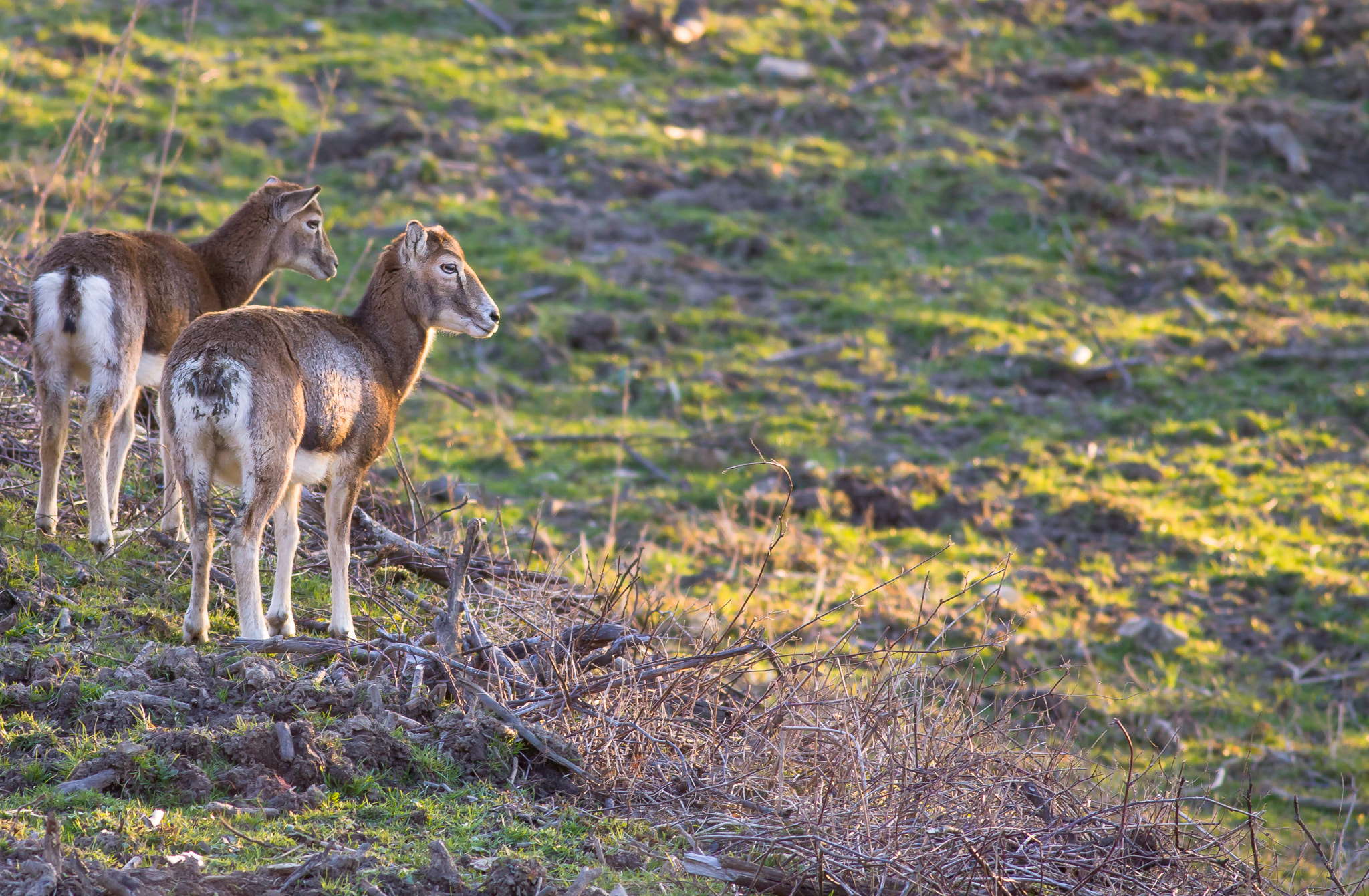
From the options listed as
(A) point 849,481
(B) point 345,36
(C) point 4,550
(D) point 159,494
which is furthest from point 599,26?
(C) point 4,550

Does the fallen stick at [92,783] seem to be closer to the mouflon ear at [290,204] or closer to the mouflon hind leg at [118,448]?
the mouflon hind leg at [118,448]

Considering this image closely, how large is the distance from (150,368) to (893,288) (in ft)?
34.5

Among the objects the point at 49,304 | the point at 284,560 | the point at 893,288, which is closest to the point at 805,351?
the point at 893,288

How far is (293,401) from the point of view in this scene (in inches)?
234

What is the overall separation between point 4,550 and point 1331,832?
26.0ft

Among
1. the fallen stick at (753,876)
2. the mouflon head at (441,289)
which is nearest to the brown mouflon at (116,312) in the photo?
the mouflon head at (441,289)

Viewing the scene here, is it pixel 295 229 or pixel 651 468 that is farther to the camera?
pixel 651 468

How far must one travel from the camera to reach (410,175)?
16.1m

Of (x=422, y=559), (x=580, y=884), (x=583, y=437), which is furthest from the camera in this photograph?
(x=583, y=437)

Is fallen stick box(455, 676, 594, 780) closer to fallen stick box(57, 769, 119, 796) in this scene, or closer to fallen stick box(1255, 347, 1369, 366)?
fallen stick box(57, 769, 119, 796)

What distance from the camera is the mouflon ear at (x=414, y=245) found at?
22.4ft

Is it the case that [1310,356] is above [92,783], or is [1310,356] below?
below

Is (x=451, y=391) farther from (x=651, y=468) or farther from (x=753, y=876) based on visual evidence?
(x=753, y=876)

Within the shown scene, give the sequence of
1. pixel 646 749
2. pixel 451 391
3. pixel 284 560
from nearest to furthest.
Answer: pixel 646 749, pixel 284 560, pixel 451 391
